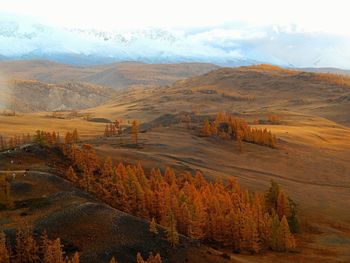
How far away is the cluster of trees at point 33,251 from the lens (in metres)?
60.6

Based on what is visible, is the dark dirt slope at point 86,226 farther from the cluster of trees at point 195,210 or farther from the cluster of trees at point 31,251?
the cluster of trees at point 195,210

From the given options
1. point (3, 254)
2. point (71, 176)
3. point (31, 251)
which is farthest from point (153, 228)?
point (71, 176)

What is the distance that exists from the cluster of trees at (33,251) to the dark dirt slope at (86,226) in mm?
3123

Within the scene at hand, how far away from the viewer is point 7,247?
64.0 meters

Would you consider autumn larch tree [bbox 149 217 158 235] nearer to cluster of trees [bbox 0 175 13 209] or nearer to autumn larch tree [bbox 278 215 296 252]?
cluster of trees [bbox 0 175 13 209]

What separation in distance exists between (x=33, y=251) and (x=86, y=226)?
34.2ft

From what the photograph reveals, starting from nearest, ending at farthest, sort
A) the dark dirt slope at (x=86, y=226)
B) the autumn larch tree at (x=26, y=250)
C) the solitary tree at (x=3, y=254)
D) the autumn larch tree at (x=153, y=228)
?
1. the solitary tree at (x=3, y=254)
2. the autumn larch tree at (x=26, y=250)
3. the dark dirt slope at (x=86, y=226)
4. the autumn larch tree at (x=153, y=228)

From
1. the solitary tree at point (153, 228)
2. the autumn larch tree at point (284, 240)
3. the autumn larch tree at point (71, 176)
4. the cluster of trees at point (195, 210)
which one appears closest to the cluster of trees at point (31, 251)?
the solitary tree at point (153, 228)

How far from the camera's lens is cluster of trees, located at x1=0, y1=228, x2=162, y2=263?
60625mm

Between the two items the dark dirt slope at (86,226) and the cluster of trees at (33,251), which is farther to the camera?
the dark dirt slope at (86,226)

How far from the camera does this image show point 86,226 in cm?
7225

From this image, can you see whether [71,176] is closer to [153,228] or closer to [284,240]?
[153,228]

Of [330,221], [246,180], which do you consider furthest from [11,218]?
[246,180]

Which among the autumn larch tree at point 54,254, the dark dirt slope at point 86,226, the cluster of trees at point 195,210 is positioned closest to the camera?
the autumn larch tree at point 54,254
